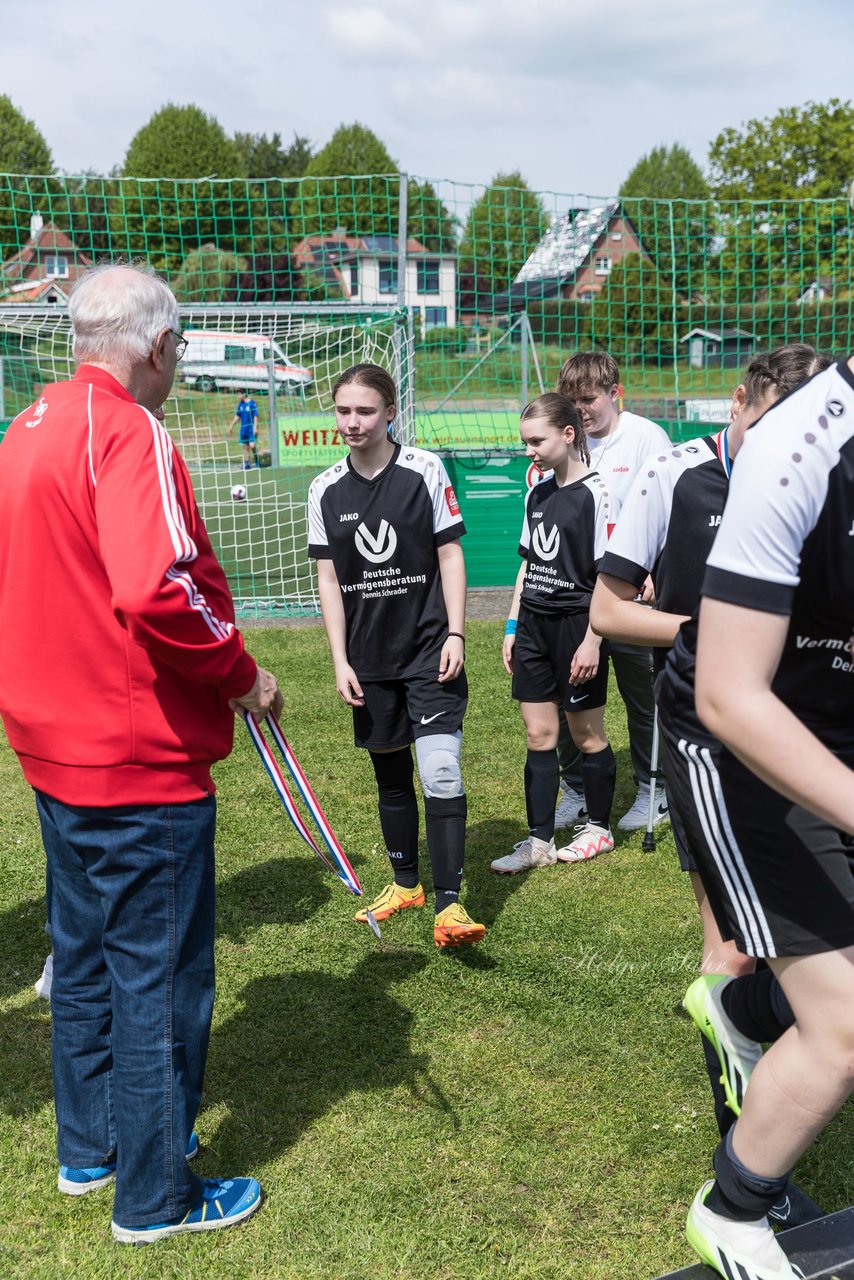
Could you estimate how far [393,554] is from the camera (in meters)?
4.22

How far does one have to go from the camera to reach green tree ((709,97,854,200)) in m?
42.1

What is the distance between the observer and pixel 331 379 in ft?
39.7

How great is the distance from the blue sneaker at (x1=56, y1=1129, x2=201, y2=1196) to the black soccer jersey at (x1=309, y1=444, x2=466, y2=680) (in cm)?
194

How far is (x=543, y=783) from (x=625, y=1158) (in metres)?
2.16

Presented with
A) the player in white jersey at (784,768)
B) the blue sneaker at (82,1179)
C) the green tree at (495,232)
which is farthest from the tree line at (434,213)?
the blue sneaker at (82,1179)

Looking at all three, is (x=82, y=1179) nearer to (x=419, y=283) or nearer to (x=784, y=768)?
(x=784, y=768)

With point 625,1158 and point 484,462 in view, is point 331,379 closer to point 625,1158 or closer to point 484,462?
point 484,462

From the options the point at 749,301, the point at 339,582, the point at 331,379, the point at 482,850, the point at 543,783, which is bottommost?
the point at 482,850

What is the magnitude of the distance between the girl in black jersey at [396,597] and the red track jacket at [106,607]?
5.69 ft

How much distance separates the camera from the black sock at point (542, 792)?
494cm

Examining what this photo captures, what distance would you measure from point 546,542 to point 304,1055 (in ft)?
7.82

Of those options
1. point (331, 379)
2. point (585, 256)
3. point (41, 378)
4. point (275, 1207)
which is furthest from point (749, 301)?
point (275, 1207)

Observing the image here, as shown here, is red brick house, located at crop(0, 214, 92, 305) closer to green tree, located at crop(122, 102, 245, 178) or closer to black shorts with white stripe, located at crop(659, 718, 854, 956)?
black shorts with white stripe, located at crop(659, 718, 854, 956)

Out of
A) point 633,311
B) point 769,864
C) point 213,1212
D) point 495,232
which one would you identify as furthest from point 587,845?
point 633,311
